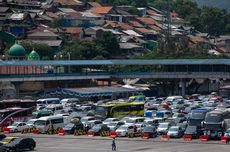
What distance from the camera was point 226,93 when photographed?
176 ft

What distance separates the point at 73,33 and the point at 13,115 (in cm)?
4573

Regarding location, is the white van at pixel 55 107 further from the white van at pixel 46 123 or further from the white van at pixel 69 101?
the white van at pixel 46 123

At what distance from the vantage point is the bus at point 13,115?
1405 inches

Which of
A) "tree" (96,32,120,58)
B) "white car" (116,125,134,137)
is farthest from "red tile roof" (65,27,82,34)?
"white car" (116,125,134,137)

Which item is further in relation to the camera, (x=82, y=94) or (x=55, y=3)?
(x=55, y=3)

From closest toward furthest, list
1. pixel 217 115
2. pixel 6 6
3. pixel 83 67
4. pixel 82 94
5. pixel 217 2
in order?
pixel 217 115, pixel 82 94, pixel 83 67, pixel 6 6, pixel 217 2

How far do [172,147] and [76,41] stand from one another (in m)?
47.7

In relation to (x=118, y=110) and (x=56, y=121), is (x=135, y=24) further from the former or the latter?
(x=56, y=121)

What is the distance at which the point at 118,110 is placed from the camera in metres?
37.0

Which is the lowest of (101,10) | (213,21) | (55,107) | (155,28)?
(213,21)

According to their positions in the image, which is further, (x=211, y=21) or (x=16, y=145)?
(x=211, y=21)

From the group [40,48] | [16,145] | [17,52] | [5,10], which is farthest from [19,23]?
[16,145]

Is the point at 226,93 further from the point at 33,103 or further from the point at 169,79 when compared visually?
the point at 33,103

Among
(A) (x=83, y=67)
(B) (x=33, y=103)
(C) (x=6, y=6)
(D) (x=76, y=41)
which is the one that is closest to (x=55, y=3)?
(C) (x=6, y=6)
